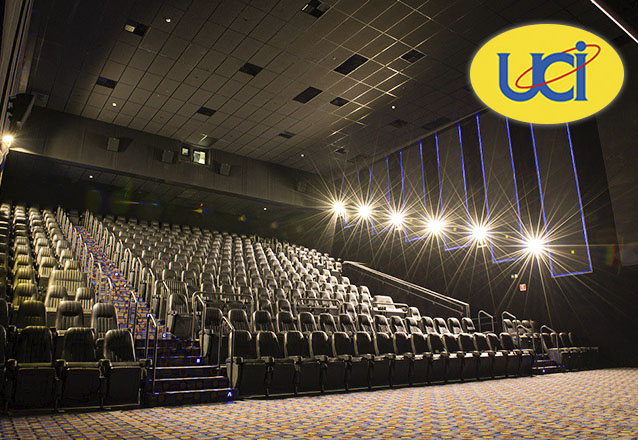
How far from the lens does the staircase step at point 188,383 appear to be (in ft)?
14.9

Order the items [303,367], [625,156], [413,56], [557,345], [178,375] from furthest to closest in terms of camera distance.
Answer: [625,156] → [413,56] → [557,345] → [303,367] → [178,375]

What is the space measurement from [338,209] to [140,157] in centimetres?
596

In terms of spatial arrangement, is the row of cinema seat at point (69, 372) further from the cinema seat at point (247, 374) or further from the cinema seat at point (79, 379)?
the cinema seat at point (247, 374)

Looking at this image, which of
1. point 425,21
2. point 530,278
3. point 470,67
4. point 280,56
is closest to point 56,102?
point 280,56

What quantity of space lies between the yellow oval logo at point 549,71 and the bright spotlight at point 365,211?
18.1 ft

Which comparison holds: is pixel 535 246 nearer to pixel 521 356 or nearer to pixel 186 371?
pixel 521 356

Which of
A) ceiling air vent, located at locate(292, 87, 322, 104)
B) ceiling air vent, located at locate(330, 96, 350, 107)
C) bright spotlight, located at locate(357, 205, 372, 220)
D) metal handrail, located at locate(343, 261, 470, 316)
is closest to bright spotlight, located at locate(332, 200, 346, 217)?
bright spotlight, located at locate(357, 205, 372, 220)

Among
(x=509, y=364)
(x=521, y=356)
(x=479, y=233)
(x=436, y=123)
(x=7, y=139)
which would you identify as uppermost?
(x=436, y=123)

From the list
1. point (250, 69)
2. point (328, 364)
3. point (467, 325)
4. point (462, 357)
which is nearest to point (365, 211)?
point (467, 325)

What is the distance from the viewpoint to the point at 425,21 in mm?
7453

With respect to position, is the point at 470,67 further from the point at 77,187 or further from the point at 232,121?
the point at 77,187

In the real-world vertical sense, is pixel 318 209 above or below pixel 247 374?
above

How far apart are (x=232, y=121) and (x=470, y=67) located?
17.8 ft

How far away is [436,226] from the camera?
11.3 m
